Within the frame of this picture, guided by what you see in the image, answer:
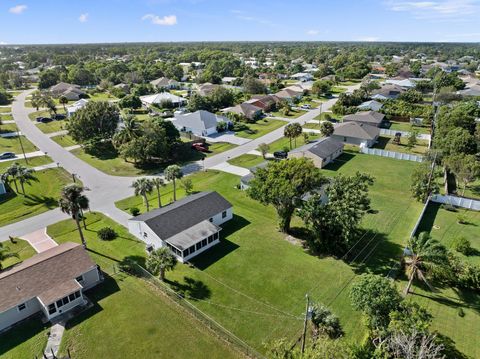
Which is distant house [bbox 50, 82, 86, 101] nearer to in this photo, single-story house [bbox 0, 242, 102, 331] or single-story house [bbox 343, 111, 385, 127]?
single-story house [bbox 343, 111, 385, 127]

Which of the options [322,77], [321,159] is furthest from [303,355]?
[322,77]

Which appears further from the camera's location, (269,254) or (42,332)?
(269,254)

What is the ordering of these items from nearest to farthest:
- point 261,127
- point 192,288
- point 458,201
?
point 192,288 < point 458,201 < point 261,127

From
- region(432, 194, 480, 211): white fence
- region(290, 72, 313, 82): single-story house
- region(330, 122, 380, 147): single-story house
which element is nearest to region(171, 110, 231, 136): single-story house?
region(330, 122, 380, 147): single-story house

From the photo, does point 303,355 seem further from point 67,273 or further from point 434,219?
point 434,219

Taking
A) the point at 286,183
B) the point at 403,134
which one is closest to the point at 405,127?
the point at 403,134

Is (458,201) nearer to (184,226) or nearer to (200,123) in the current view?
(184,226)
